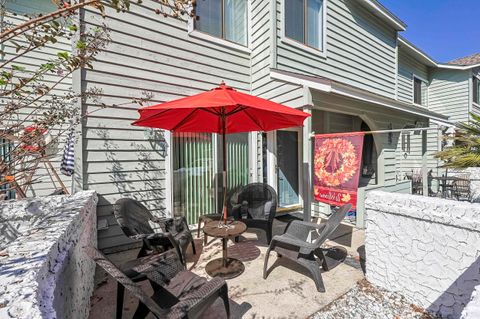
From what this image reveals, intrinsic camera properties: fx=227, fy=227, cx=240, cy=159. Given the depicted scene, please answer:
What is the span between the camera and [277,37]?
516 cm

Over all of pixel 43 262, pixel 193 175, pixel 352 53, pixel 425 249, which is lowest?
pixel 425 249

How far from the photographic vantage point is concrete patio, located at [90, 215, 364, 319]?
243 centimetres

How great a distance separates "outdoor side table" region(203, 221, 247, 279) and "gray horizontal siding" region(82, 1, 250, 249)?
5.42 feet

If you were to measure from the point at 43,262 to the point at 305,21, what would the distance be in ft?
22.2

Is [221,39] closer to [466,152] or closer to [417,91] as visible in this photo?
[466,152]

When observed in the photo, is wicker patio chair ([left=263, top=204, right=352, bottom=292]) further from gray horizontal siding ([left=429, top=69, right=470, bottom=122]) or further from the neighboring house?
gray horizontal siding ([left=429, top=69, right=470, bottom=122])

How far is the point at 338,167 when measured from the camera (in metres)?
3.53

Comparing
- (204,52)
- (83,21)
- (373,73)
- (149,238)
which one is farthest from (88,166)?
(373,73)

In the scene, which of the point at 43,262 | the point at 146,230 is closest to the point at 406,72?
the point at 146,230

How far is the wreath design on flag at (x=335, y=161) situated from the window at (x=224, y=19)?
3.55 meters

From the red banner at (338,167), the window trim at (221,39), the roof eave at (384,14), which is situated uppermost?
the roof eave at (384,14)

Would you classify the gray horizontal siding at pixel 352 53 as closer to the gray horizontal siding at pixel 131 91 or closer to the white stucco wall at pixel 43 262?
the gray horizontal siding at pixel 131 91

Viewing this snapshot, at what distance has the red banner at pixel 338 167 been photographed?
3314 millimetres

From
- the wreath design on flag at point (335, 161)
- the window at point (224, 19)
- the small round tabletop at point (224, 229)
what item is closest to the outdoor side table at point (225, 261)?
the small round tabletop at point (224, 229)
